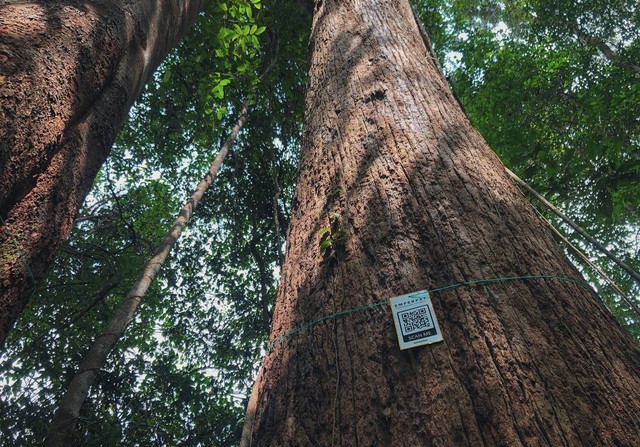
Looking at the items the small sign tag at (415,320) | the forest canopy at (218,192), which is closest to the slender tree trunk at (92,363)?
the forest canopy at (218,192)

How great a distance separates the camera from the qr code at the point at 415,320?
39.3 inches

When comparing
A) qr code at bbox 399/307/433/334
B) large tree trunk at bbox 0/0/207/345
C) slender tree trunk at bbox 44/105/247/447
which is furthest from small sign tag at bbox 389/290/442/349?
slender tree trunk at bbox 44/105/247/447

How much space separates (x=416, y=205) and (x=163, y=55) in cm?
221

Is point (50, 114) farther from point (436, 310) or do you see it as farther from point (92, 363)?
point (92, 363)

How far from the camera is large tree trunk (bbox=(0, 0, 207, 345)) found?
3.97ft

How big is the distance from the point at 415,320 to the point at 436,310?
0.06 metres

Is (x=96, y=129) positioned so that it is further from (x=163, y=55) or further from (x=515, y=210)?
(x=515, y=210)

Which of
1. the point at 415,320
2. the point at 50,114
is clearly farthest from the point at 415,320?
the point at 50,114

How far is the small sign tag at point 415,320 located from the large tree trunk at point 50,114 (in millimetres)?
1143

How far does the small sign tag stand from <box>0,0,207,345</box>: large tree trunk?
1.14 metres

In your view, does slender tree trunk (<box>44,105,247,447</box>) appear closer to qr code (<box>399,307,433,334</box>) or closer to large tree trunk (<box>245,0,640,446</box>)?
large tree trunk (<box>245,0,640,446</box>)

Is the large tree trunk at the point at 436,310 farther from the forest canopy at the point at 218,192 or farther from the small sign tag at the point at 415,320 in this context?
the forest canopy at the point at 218,192

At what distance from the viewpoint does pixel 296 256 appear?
1497mm

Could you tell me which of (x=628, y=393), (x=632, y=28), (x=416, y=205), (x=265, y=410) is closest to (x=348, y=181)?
(x=416, y=205)
